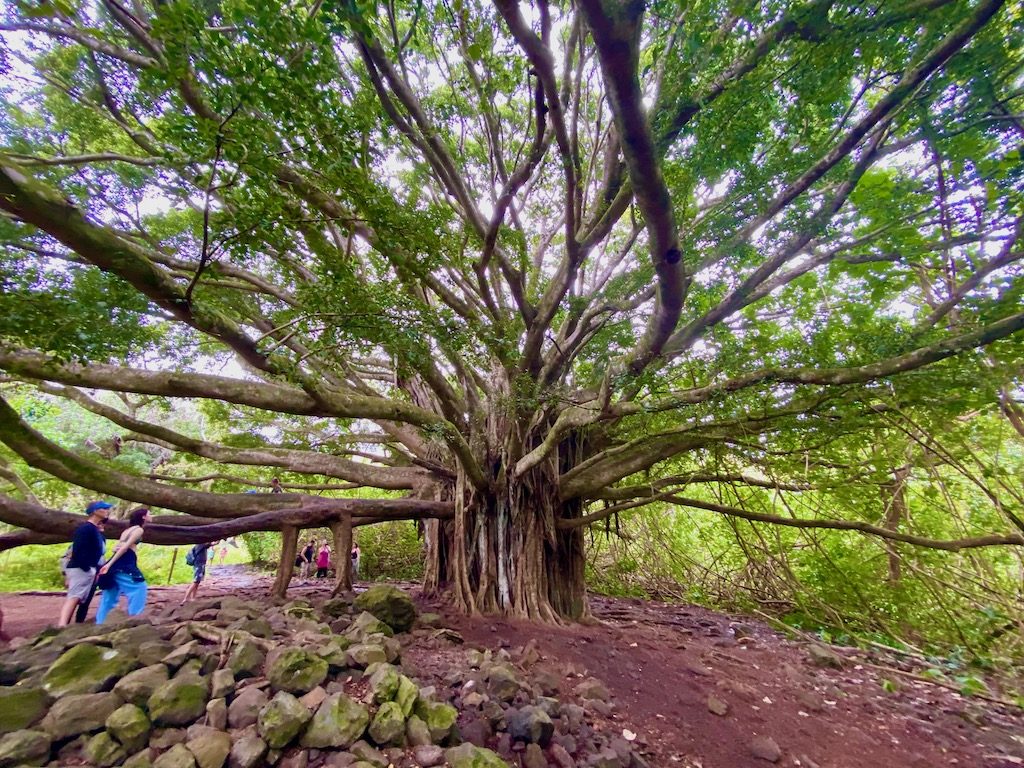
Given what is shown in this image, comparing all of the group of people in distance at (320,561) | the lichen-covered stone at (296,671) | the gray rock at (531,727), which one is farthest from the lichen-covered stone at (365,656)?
the group of people in distance at (320,561)

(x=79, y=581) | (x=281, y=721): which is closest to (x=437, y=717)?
(x=281, y=721)

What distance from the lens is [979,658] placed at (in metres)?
3.98

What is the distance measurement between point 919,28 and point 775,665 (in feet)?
15.7

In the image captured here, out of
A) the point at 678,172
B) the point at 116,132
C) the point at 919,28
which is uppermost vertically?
the point at 116,132

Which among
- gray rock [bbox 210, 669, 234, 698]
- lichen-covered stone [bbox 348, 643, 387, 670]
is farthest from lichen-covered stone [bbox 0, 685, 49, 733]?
lichen-covered stone [bbox 348, 643, 387, 670]

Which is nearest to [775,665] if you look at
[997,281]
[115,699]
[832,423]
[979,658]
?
[979,658]

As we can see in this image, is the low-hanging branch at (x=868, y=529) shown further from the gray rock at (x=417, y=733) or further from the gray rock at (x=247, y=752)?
the gray rock at (x=247, y=752)

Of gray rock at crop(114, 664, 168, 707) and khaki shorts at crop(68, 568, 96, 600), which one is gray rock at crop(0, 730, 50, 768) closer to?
gray rock at crop(114, 664, 168, 707)

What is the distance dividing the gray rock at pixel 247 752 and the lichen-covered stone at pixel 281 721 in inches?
1.5

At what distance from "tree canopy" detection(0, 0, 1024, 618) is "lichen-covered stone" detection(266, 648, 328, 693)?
1680 millimetres

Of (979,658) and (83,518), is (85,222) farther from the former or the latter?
(979,658)

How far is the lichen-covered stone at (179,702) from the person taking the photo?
6.44ft

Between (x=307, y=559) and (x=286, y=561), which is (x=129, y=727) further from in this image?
(x=307, y=559)

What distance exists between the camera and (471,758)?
6.59ft
